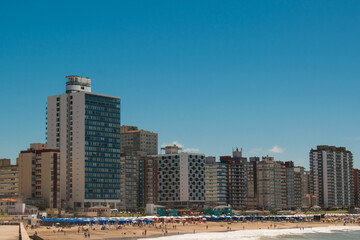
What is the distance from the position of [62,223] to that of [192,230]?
34413 millimetres

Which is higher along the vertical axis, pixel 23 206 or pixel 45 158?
pixel 45 158

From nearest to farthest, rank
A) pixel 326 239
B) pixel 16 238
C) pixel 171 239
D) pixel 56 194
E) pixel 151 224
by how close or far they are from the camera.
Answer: pixel 16 238 < pixel 171 239 < pixel 326 239 < pixel 151 224 < pixel 56 194

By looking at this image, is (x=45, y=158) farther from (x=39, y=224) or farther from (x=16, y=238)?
(x=16, y=238)

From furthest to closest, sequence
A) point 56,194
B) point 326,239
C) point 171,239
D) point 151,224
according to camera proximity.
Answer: point 56,194
point 151,224
point 326,239
point 171,239

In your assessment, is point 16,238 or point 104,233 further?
point 104,233

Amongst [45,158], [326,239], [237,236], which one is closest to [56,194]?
[45,158]

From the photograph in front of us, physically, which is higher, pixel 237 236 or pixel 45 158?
pixel 45 158

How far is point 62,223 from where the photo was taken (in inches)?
5979

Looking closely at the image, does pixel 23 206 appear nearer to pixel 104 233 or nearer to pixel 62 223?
pixel 62 223

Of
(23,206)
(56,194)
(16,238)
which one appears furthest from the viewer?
(56,194)

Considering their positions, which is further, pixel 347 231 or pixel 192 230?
pixel 347 231

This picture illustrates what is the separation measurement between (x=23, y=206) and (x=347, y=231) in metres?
101

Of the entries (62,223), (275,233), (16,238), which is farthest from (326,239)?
(16,238)

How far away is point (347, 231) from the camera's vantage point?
18188 cm
